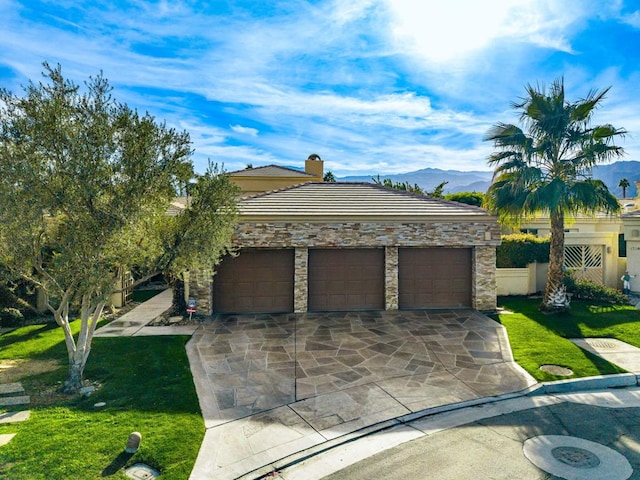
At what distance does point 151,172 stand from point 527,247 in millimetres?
16134

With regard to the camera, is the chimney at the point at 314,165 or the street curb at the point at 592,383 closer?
the street curb at the point at 592,383

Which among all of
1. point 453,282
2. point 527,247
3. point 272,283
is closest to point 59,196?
point 272,283

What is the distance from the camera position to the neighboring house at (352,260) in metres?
14.5

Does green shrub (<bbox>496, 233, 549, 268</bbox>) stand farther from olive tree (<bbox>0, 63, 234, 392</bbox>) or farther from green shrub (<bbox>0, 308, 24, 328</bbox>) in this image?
green shrub (<bbox>0, 308, 24, 328</bbox>)

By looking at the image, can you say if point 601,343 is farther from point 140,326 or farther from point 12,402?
point 12,402

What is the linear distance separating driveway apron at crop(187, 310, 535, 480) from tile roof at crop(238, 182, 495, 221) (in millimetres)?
3751

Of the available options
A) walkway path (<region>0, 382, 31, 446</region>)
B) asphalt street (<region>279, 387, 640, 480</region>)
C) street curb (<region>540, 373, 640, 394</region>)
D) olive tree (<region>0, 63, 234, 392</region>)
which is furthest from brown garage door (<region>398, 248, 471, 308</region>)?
walkway path (<region>0, 382, 31, 446</region>)

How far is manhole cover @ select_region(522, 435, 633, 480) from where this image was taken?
18.8 feet

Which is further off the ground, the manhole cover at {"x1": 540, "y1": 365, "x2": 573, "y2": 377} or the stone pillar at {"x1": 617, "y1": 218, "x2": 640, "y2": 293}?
the stone pillar at {"x1": 617, "y1": 218, "x2": 640, "y2": 293}

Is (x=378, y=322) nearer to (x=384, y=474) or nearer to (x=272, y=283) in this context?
(x=272, y=283)

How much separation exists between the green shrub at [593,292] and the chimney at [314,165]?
20414 millimetres

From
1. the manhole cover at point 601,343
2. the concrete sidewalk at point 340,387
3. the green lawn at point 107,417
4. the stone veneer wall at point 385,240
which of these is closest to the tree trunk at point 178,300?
the stone veneer wall at point 385,240

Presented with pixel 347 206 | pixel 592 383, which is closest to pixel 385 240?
pixel 347 206

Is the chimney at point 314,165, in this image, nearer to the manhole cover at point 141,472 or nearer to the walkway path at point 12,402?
the walkway path at point 12,402
